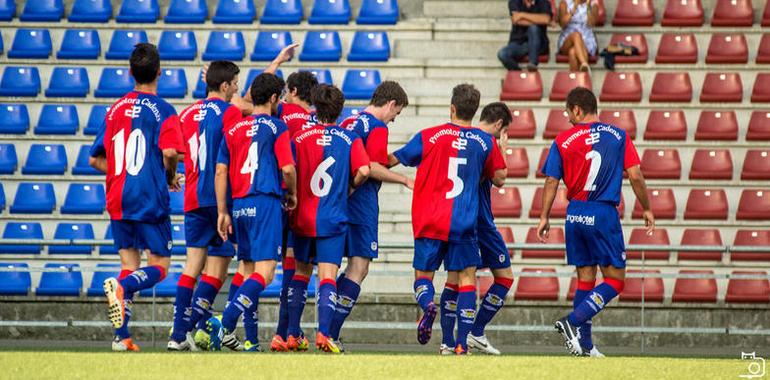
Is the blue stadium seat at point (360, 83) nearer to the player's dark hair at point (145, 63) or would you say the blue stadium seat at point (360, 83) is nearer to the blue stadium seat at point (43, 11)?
the blue stadium seat at point (43, 11)

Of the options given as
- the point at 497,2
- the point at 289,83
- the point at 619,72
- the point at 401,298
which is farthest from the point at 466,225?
the point at 497,2

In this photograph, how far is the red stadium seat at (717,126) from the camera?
17453mm

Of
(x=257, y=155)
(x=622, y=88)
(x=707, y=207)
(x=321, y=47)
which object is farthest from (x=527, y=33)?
(x=257, y=155)

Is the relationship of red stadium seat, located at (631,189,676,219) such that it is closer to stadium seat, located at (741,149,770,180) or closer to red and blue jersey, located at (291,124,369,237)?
stadium seat, located at (741,149,770,180)

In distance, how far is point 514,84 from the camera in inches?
706

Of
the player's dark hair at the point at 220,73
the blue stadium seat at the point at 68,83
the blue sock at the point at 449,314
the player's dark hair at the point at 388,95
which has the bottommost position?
the blue sock at the point at 449,314

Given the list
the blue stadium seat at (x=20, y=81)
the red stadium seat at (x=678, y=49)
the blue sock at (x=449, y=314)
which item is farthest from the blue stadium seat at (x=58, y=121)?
the blue sock at (x=449, y=314)

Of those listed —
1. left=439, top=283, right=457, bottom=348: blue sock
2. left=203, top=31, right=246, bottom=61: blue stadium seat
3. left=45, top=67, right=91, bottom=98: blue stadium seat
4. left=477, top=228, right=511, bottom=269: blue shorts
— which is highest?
left=203, top=31, right=246, bottom=61: blue stadium seat

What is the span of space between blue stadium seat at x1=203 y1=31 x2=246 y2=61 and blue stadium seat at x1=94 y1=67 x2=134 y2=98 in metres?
1.13

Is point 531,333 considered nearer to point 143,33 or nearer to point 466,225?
point 466,225

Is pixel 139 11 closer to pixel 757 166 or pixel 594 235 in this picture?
pixel 757 166

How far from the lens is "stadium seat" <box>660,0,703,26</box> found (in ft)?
61.5

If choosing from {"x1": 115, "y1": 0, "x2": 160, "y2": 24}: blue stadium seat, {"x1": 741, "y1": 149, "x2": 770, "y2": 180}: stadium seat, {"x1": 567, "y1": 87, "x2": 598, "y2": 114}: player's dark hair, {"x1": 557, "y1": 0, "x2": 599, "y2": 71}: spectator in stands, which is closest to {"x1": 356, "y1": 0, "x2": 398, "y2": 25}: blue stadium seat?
{"x1": 557, "y1": 0, "x2": 599, "y2": 71}: spectator in stands

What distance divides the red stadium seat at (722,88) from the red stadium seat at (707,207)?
165 centimetres
